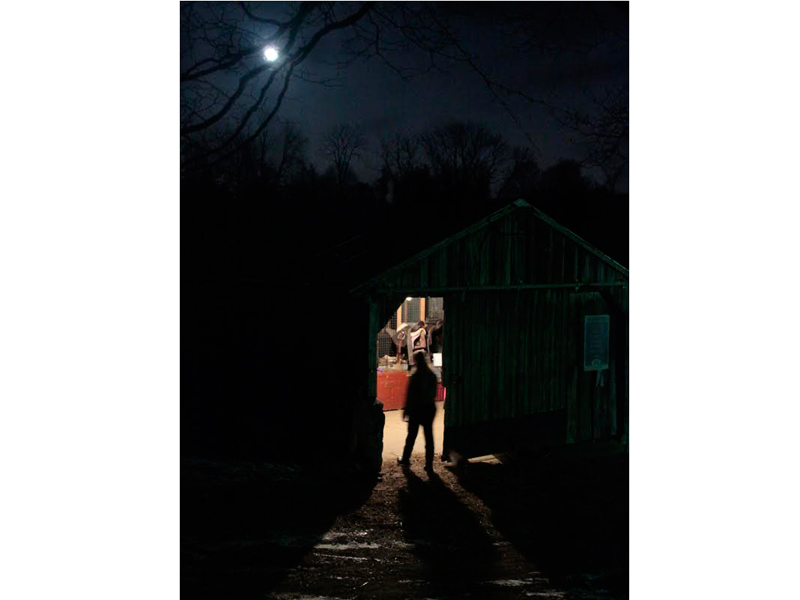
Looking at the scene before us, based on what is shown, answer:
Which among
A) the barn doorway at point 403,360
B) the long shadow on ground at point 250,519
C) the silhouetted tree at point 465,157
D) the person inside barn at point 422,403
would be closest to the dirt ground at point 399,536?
the long shadow on ground at point 250,519

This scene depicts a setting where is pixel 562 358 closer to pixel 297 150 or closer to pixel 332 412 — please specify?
pixel 332 412

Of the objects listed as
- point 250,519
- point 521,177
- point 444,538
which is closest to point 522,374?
point 444,538

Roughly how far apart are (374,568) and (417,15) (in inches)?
216

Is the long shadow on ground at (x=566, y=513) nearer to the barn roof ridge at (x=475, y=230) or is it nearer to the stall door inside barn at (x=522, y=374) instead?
the stall door inside barn at (x=522, y=374)

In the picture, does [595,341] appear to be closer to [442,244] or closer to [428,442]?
[442,244]

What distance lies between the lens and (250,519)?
6.96 meters

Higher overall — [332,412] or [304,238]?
[304,238]

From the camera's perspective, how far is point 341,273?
925 centimetres

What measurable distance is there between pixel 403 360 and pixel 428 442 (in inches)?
236

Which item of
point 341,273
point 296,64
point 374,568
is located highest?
point 296,64

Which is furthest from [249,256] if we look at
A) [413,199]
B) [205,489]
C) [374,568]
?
[413,199]

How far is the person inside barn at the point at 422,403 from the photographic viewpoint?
358 inches

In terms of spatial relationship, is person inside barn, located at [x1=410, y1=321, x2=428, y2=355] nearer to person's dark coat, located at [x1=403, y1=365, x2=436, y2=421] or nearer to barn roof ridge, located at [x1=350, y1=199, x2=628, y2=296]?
barn roof ridge, located at [x1=350, y1=199, x2=628, y2=296]

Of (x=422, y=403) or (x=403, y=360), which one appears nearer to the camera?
(x=422, y=403)
